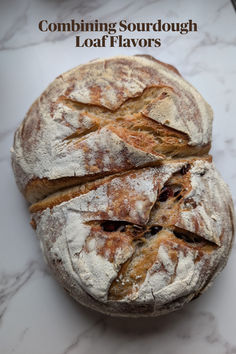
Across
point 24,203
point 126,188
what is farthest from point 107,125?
point 24,203

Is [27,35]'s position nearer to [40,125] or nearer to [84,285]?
[40,125]

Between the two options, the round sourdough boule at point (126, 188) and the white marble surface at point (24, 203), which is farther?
the white marble surface at point (24, 203)

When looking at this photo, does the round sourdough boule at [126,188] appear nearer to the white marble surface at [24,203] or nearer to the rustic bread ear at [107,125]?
the rustic bread ear at [107,125]

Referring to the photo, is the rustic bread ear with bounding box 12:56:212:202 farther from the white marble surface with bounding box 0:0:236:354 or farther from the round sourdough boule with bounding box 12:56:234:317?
the white marble surface with bounding box 0:0:236:354

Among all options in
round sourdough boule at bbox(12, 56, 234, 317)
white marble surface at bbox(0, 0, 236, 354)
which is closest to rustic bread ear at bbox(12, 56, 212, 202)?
round sourdough boule at bbox(12, 56, 234, 317)

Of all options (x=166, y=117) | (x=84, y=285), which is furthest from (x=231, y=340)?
(x=166, y=117)

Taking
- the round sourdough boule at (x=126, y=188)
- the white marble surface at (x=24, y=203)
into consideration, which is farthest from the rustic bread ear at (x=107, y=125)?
the white marble surface at (x=24, y=203)
